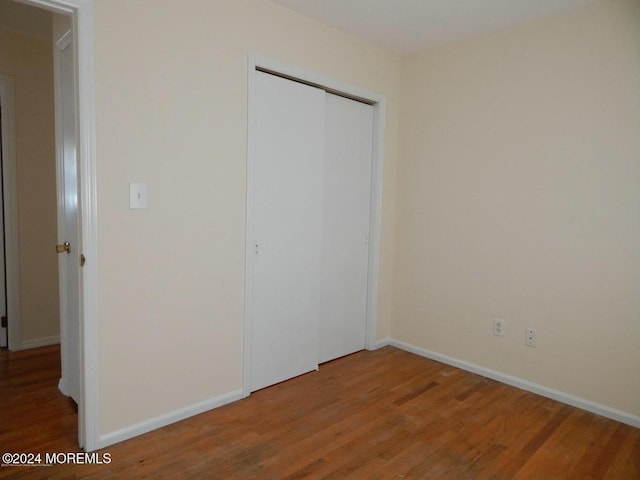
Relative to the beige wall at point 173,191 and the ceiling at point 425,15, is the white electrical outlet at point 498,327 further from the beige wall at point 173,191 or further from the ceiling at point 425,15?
the ceiling at point 425,15

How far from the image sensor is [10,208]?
→ 329 cm

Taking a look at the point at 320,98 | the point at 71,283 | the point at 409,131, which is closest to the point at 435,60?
the point at 409,131

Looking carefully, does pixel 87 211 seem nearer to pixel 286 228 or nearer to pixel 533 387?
pixel 286 228

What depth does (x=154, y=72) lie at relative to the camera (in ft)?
6.86

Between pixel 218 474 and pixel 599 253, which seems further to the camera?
pixel 599 253

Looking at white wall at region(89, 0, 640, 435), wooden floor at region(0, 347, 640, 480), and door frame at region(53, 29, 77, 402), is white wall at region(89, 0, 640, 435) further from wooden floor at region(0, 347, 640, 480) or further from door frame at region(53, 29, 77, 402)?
door frame at region(53, 29, 77, 402)

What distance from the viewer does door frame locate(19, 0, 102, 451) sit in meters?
1.86

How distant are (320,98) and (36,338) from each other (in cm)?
299

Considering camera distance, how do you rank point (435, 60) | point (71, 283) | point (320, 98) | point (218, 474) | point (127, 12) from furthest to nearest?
point (435, 60) < point (320, 98) < point (71, 283) < point (127, 12) < point (218, 474)

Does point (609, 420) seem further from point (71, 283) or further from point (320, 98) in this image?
point (71, 283)

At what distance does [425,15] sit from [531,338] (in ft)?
7.33

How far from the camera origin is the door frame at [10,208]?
322 cm

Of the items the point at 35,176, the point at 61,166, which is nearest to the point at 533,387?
the point at 61,166

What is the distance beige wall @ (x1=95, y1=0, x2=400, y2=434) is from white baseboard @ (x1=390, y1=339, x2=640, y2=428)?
1.60 metres
